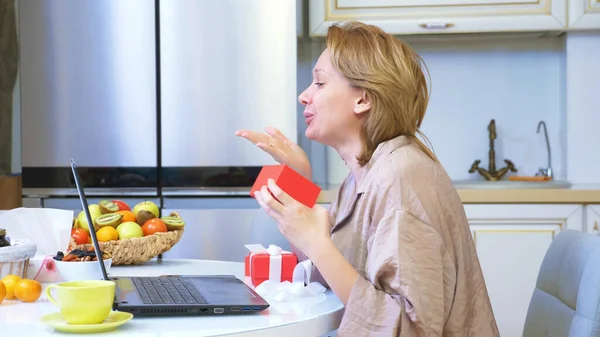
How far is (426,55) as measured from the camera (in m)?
3.56

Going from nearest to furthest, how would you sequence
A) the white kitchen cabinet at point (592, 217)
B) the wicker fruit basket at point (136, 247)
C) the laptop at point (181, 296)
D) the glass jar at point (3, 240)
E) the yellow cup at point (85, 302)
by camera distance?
the yellow cup at point (85, 302) < the laptop at point (181, 296) < the glass jar at point (3, 240) < the wicker fruit basket at point (136, 247) < the white kitchen cabinet at point (592, 217)

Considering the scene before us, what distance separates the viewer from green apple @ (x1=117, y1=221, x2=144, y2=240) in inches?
72.4

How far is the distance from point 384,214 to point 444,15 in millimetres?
1915

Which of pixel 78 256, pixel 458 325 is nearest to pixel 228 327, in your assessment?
pixel 458 325

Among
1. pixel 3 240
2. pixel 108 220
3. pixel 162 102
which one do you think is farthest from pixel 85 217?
pixel 162 102

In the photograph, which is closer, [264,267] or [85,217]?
[264,267]

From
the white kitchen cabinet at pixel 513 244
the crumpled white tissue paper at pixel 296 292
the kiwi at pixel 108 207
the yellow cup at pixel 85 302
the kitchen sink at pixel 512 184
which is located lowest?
the white kitchen cabinet at pixel 513 244

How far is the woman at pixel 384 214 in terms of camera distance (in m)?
1.33

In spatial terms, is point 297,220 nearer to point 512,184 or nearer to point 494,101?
point 512,184

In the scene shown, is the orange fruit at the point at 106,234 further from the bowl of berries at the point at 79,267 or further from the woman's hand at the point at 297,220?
the woman's hand at the point at 297,220

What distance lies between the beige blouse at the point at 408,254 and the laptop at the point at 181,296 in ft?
0.59

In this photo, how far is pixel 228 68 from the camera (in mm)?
3016

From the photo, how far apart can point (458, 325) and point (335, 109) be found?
491 mm

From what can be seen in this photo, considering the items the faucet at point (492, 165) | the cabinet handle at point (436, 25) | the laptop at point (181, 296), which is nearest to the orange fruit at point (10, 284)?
the laptop at point (181, 296)
